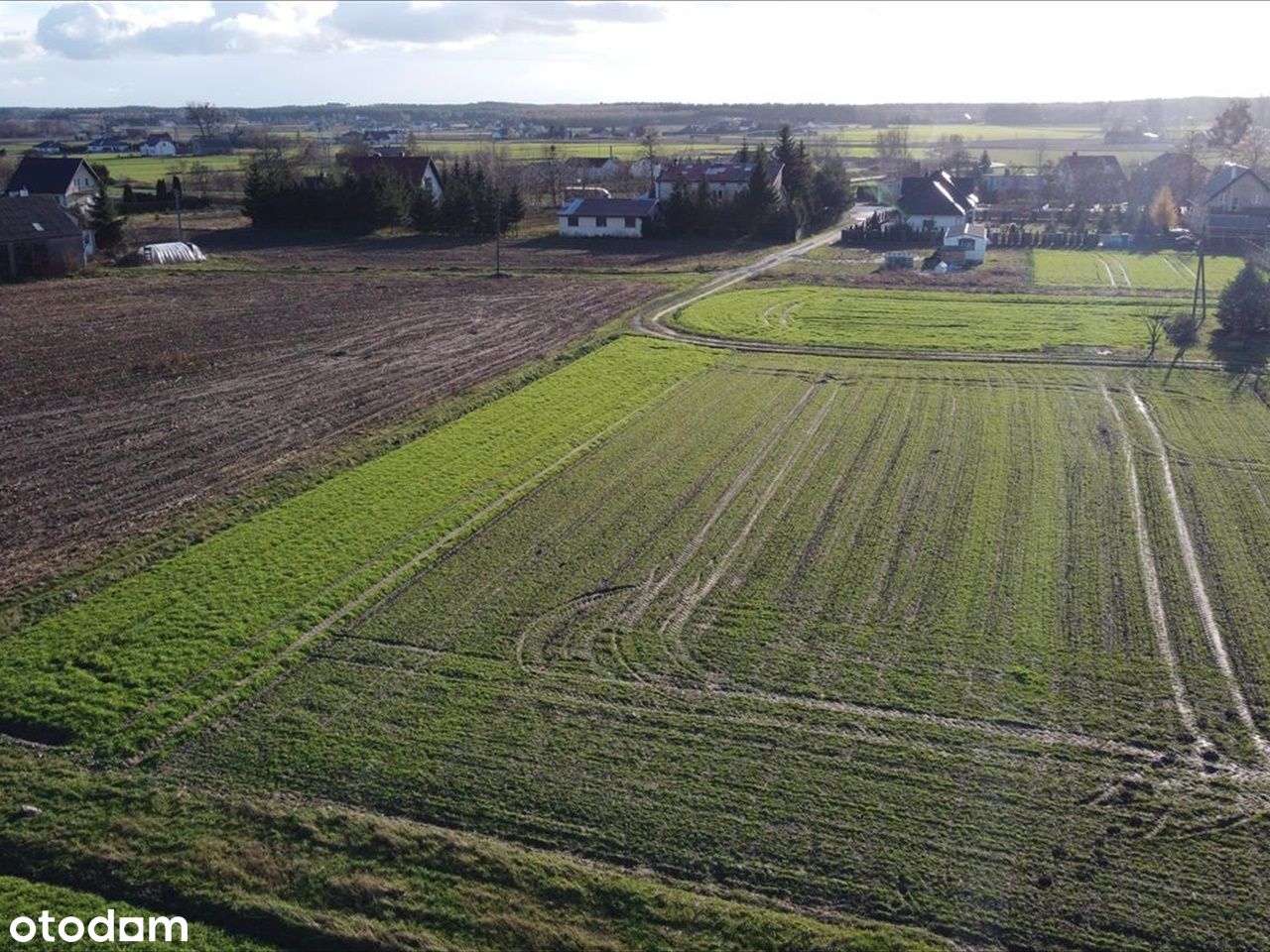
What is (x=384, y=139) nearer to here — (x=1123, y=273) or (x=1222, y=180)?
(x=1222, y=180)

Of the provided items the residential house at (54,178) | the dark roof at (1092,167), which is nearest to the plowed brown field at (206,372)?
the residential house at (54,178)

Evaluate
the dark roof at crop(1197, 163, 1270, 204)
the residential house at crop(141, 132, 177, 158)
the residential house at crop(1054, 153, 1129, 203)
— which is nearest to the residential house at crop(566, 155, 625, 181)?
the residential house at crop(1054, 153, 1129, 203)

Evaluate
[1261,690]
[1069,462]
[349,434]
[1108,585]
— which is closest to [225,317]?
[349,434]

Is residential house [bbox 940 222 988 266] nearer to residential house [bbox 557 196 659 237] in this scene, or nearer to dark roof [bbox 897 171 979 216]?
dark roof [bbox 897 171 979 216]

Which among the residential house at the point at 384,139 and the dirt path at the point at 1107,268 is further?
the residential house at the point at 384,139

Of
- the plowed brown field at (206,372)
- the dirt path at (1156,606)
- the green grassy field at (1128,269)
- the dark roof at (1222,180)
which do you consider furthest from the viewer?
the dark roof at (1222,180)

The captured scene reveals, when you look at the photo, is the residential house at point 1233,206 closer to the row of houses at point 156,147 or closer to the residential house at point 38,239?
the residential house at point 38,239
